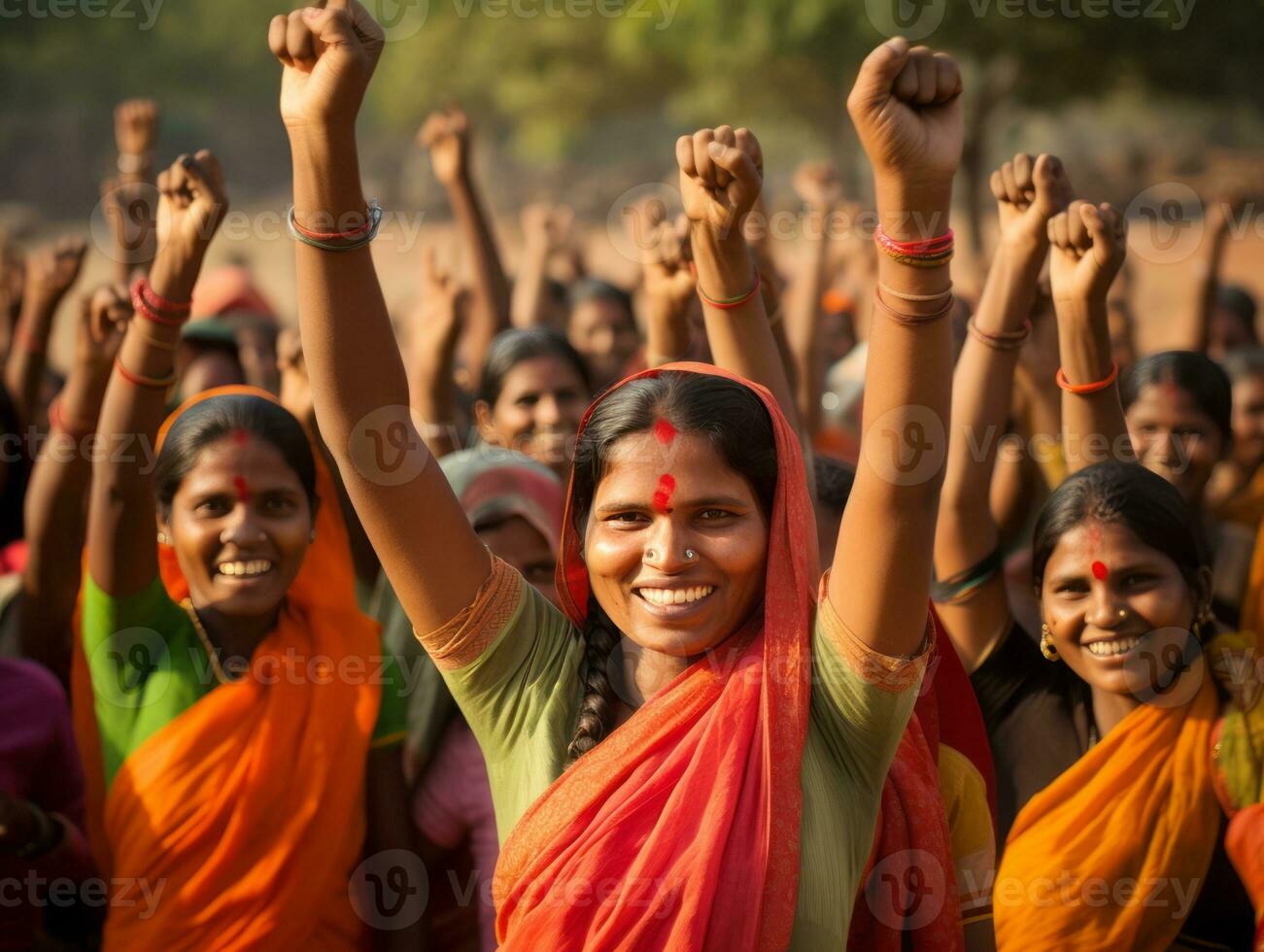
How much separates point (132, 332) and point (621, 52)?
23.4 m

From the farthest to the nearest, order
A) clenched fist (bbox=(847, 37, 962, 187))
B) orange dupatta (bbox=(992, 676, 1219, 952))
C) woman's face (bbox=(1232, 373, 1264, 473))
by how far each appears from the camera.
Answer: woman's face (bbox=(1232, 373, 1264, 473)) < orange dupatta (bbox=(992, 676, 1219, 952)) < clenched fist (bbox=(847, 37, 962, 187))

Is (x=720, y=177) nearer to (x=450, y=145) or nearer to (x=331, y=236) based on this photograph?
(x=331, y=236)

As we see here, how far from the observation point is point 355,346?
6.68ft

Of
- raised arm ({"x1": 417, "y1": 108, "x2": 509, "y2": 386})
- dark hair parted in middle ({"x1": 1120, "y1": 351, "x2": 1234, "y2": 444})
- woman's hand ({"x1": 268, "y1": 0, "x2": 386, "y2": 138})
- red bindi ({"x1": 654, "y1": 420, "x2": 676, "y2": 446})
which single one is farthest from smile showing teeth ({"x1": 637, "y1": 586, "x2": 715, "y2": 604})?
raised arm ({"x1": 417, "y1": 108, "x2": 509, "y2": 386})

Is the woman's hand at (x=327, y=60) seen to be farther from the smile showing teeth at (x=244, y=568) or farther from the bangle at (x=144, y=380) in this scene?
the smile showing teeth at (x=244, y=568)

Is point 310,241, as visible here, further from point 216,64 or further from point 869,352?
point 216,64

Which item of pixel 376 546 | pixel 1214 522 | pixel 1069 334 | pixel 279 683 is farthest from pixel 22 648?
pixel 1214 522

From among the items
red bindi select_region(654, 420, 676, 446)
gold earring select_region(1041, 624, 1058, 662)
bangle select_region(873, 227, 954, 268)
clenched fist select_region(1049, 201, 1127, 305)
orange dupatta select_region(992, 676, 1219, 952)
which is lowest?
orange dupatta select_region(992, 676, 1219, 952)

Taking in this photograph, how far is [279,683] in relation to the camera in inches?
126

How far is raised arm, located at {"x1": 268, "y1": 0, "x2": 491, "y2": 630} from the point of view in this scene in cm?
192

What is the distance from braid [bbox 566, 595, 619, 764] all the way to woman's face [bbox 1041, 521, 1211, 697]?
108cm

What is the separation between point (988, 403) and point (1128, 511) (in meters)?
0.35

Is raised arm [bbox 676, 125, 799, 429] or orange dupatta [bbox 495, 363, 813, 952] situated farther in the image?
raised arm [bbox 676, 125, 799, 429]

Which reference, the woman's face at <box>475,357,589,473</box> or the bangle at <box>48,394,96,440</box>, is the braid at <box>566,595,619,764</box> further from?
the woman's face at <box>475,357,589,473</box>
